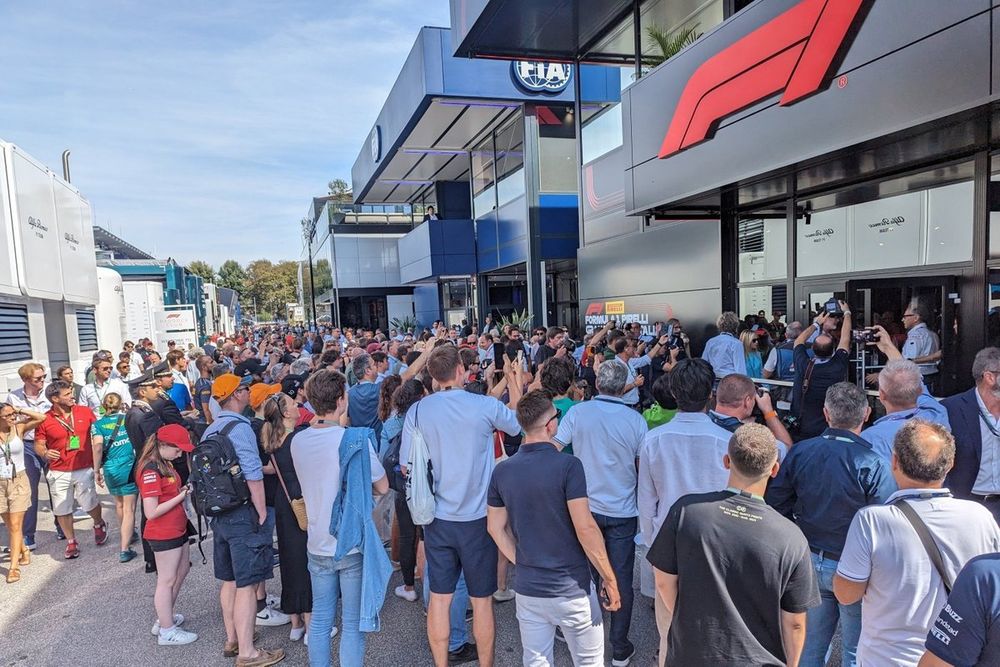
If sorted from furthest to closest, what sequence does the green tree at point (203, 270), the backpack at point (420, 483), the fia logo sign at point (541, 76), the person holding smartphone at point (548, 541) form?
the green tree at point (203, 270) → the fia logo sign at point (541, 76) → the backpack at point (420, 483) → the person holding smartphone at point (548, 541)

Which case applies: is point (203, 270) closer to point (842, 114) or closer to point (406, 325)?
point (406, 325)

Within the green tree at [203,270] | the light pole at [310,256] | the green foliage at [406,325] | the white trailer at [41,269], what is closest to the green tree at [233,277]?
the green tree at [203,270]

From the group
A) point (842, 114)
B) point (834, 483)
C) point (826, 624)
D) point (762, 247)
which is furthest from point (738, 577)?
point (762, 247)

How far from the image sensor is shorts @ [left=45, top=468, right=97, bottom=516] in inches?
217

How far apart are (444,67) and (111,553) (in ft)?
39.2

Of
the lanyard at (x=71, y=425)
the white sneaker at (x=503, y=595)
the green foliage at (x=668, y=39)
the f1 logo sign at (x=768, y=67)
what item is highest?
the green foliage at (x=668, y=39)

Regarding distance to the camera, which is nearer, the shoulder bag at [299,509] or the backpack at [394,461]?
the shoulder bag at [299,509]

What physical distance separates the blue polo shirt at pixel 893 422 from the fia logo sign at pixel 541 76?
41.2 feet

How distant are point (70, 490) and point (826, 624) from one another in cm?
677

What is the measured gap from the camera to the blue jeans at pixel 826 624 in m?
2.69

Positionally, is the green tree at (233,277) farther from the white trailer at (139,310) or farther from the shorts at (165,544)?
the shorts at (165,544)

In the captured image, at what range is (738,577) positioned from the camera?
1960 millimetres

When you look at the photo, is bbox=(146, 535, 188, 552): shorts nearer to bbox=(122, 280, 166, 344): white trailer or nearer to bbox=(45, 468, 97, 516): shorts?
bbox=(45, 468, 97, 516): shorts

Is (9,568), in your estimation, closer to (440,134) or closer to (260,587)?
(260,587)
